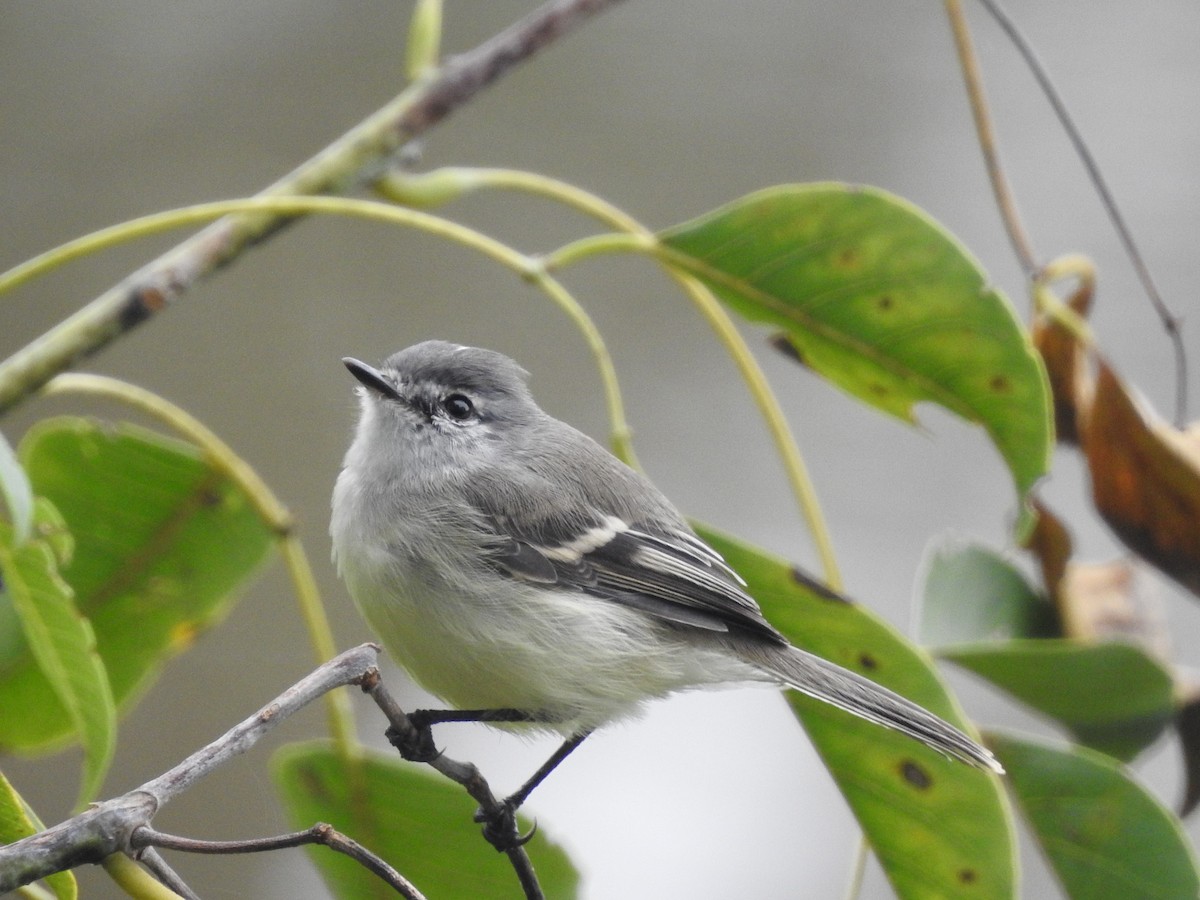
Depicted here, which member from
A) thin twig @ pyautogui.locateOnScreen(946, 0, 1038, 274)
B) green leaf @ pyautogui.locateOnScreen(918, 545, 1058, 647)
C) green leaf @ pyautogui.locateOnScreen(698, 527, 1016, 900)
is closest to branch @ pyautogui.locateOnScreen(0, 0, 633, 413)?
thin twig @ pyautogui.locateOnScreen(946, 0, 1038, 274)

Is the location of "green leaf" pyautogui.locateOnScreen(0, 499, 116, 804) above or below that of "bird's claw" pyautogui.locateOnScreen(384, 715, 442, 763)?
above

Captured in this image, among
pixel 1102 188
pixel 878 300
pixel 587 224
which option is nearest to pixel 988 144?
pixel 1102 188

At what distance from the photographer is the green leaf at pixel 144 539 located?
170 centimetres

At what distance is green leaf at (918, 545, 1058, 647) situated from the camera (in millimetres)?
1816

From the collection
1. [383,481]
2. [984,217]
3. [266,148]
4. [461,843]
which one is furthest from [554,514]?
[984,217]

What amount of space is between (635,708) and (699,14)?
4297 millimetres

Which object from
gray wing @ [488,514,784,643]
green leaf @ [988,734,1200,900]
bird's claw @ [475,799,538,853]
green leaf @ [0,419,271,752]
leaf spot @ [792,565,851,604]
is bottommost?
green leaf @ [988,734,1200,900]

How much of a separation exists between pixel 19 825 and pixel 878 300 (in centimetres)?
109

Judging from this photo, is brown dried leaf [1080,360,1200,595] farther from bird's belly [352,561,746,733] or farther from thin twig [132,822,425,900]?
thin twig [132,822,425,900]

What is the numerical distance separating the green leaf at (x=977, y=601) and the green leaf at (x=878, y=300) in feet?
0.97

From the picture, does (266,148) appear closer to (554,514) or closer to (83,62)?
(83,62)

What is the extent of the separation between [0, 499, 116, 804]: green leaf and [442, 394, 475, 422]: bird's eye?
81cm

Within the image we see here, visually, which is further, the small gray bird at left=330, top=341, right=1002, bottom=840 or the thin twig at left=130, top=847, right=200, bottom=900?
the small gray bird at left=330, top=341, right=1002, bottom=840

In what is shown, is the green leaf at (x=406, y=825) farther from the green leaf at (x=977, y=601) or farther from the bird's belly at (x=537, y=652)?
the green leaf at (x=977, y=601)
